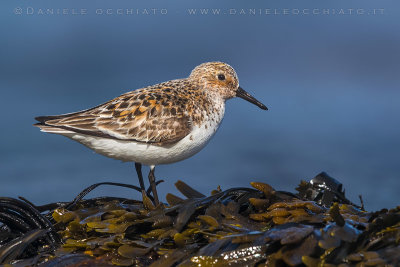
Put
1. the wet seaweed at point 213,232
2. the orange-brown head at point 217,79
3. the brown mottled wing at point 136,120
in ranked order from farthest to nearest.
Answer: the orange-brown head at point 217,79, the brown mottled wing at point 136,120, the wet seaweed at point 213,232

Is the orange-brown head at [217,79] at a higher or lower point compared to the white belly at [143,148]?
higher

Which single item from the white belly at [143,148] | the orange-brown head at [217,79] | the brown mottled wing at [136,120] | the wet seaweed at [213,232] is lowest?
the wet seaweed at [213,232]

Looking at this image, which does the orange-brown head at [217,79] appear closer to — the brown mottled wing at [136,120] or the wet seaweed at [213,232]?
the brown mottled wing at [136,120]

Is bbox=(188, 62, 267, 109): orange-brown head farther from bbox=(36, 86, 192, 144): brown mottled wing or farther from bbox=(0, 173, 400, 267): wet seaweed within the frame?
bbox=(0, 173, 400, 267): wet seaweed

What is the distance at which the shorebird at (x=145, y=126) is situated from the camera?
4840 millimetres

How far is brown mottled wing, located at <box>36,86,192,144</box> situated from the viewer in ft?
15.9

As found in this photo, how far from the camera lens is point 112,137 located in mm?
4840

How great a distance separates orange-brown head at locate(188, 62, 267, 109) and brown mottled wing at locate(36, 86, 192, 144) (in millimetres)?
546

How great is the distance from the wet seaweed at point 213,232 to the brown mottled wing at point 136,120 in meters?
0.92

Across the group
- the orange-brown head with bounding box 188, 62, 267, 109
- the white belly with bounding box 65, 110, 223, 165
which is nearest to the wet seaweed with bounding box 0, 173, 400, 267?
the white belly with bounding box 65, 110, 223, 165

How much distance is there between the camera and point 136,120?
4.95 m

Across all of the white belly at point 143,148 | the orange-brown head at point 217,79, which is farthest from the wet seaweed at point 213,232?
the orange-brown head at point 217,79

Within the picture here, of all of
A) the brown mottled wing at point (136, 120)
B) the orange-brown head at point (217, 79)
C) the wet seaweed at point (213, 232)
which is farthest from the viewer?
the orange-brown head at point (217, 79)

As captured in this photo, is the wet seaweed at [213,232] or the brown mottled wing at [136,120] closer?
the wet seaweed at [213,232]
